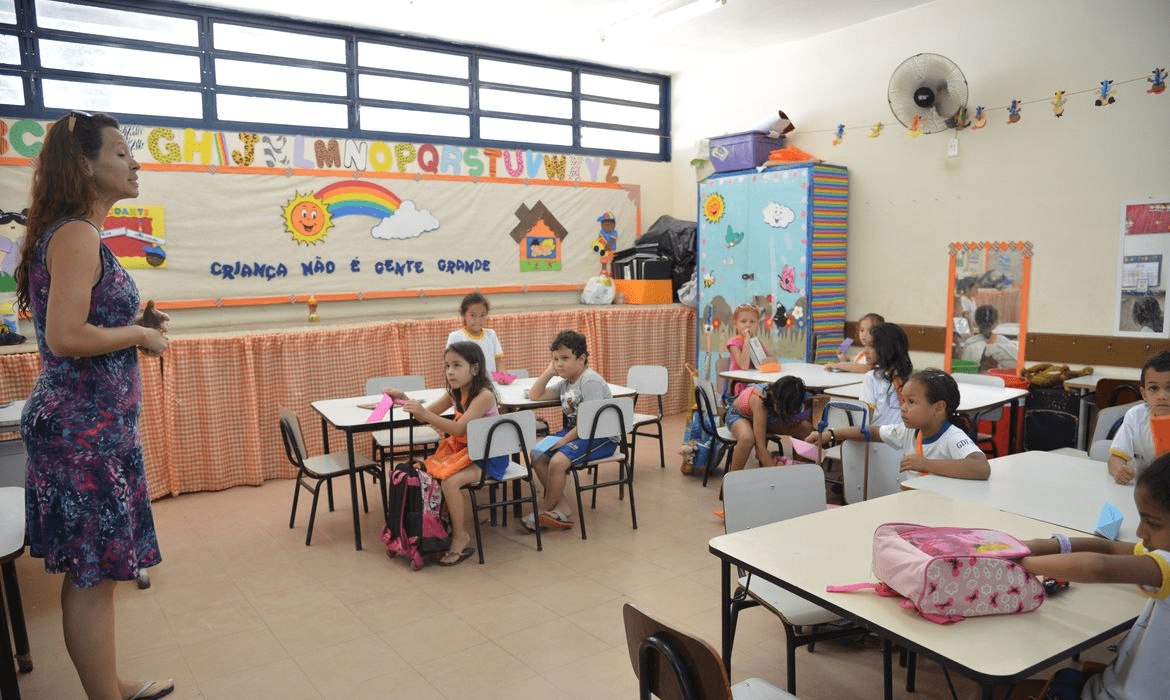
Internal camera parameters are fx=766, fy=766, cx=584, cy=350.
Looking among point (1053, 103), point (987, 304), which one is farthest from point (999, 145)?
point (987, 304)

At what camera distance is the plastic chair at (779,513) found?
2.16 m

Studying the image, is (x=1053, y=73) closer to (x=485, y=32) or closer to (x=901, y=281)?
(x=901, y=281)

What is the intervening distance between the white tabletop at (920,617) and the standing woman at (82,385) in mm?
1687

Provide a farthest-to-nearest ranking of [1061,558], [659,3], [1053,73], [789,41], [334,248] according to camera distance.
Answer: [789,41] → [334,248] → [659,3] → [1053,73] → [1061,558]

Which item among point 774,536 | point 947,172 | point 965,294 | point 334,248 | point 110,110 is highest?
Answer: point 110,110

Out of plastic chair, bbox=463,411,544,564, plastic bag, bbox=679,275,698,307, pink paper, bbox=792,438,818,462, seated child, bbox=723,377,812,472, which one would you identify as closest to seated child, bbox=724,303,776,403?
seated child, bbox=723,377,812,472

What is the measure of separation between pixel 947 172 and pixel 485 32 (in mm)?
3822

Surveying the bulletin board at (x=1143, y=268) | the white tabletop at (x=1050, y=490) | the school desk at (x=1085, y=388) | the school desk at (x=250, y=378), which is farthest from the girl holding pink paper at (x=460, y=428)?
the bulletin board at (x=1143, y=268)

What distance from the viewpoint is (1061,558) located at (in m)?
1.59

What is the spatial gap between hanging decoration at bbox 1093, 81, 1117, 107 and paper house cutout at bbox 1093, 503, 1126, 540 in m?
3.88

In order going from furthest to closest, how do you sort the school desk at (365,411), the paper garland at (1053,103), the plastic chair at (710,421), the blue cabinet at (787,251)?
1. the blue cabinet at (787,251)
2. the plastic chair at (710,421)
3. the paper garland at (1053,103)
4. the school desk at (365,411)

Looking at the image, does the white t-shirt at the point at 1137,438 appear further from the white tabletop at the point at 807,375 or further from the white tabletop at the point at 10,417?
the white tabletop at the point at 10,417

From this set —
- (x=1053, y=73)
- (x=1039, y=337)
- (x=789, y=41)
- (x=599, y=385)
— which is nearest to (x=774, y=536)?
(x=599, y=385)

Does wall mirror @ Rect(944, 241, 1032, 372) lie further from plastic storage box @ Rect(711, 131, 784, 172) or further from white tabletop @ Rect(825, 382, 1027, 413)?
plastic storage box @ Rect(711, 131, 784, 172)
